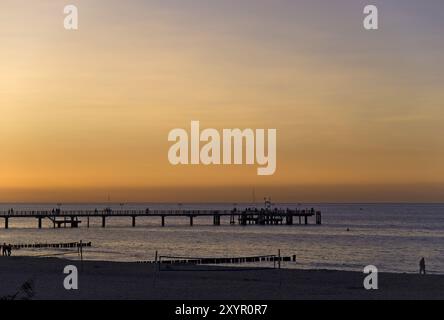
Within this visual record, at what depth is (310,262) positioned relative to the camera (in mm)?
54625

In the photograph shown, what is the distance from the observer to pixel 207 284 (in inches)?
1049

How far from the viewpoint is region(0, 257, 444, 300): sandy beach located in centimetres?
2269

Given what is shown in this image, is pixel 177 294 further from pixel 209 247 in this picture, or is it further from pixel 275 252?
pixel 209 247

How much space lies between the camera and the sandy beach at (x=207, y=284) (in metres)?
22.7

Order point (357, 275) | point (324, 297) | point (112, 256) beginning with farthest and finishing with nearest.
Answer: point (112, 256), point (357, 275), point (324, 297)

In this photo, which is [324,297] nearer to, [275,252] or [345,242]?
[275,252]
